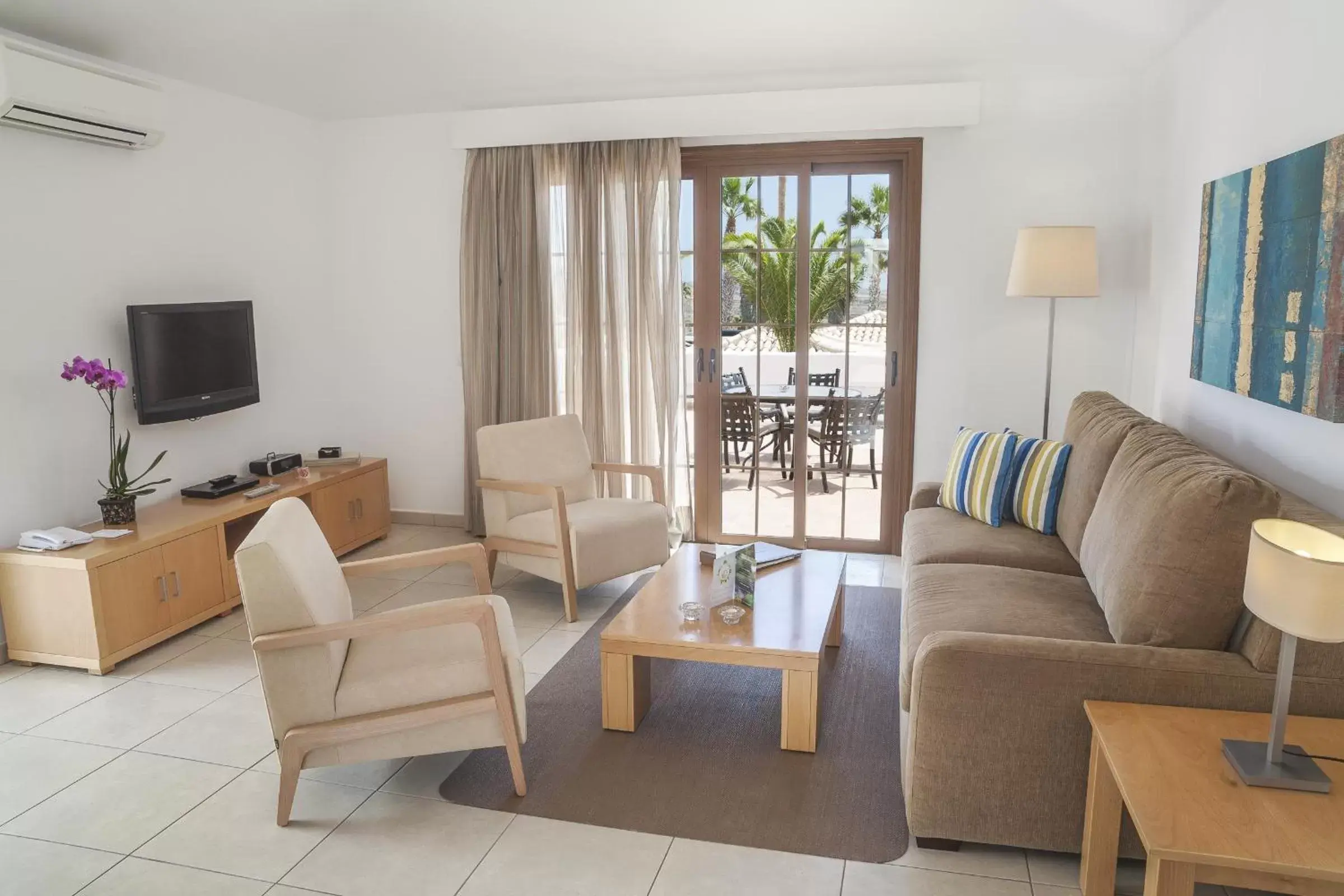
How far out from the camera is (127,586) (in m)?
3.98

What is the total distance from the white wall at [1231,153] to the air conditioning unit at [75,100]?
4.59 meters

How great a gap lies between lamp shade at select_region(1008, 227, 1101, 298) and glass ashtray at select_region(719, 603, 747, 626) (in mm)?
2235

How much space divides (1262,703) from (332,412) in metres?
5.37

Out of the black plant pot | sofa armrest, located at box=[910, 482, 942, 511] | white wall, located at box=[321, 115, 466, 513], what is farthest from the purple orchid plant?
sofa armrest, located at box=[910, 482, 942, 511]

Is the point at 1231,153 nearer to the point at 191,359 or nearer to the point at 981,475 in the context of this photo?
the point at 981,475

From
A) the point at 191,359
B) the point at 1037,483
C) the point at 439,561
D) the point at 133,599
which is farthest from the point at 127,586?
the point at 1037,483

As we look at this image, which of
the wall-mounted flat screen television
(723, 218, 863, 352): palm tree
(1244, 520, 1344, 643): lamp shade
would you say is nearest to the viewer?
(1244, 520, 1344, 643): lamp shade

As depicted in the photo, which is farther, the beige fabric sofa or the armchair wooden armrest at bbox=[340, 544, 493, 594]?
the armchair wooden armrest at bbox=[340, 544, 493, 594]

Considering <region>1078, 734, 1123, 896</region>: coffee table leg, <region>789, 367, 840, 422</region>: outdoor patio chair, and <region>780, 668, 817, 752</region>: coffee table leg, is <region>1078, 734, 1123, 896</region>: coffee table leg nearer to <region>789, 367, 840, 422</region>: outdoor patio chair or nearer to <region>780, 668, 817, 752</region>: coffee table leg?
<region>780, 668, 817, 752</region>: coffee table leg

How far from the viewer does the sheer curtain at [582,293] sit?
551cm

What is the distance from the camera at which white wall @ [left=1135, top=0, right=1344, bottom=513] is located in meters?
2.87

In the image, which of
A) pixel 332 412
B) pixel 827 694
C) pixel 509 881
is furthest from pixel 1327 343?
pixel 332 412

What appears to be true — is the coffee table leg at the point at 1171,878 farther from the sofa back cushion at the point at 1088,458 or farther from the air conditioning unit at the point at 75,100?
the air conditioning unit at the point at 75,100

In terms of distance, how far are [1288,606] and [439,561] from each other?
8.27 ft
